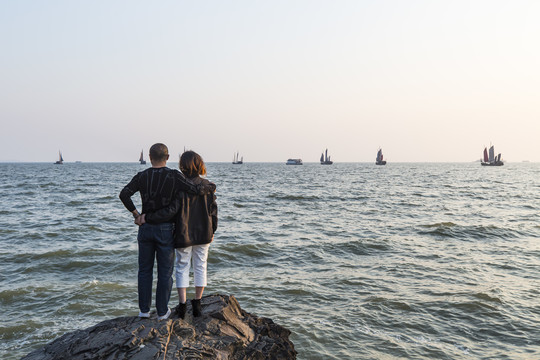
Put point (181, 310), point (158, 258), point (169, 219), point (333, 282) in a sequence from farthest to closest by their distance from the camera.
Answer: point (333, 282) < point (181, 310) < point (158, 258) < point (169, 219)

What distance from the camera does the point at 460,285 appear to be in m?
8.78

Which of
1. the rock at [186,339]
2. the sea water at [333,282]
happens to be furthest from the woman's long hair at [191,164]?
the sea water at [333,282]

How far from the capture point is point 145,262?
4266 mm

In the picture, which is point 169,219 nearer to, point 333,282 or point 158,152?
point 158,152

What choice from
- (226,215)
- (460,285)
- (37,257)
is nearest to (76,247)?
(37,257)

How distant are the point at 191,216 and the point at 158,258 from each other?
61cm

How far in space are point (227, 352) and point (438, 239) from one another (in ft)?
41.1

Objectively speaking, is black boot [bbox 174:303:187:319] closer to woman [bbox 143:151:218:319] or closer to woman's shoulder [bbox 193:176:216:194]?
woman [bbox 143:151:218:319]

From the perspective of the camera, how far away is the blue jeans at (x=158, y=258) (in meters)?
4.17

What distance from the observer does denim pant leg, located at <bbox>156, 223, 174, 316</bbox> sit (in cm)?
417

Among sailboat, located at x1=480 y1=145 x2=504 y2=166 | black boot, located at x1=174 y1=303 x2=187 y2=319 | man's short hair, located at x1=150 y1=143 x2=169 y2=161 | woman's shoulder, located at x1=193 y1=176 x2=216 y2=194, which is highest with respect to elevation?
sailboat, located at x1=480 y1=145 x2=504 y2=166

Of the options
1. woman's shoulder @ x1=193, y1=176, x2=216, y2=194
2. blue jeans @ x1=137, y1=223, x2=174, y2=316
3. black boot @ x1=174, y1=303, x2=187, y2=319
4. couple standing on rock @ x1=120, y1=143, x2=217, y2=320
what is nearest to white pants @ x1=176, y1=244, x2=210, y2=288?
couple standing on rock @ x1=120, y1=143, x2=217, y2=320

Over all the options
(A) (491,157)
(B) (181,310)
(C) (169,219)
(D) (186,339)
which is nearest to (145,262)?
(C) (169,219)

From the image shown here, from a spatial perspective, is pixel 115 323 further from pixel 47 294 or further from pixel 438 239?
pixel 438 239
